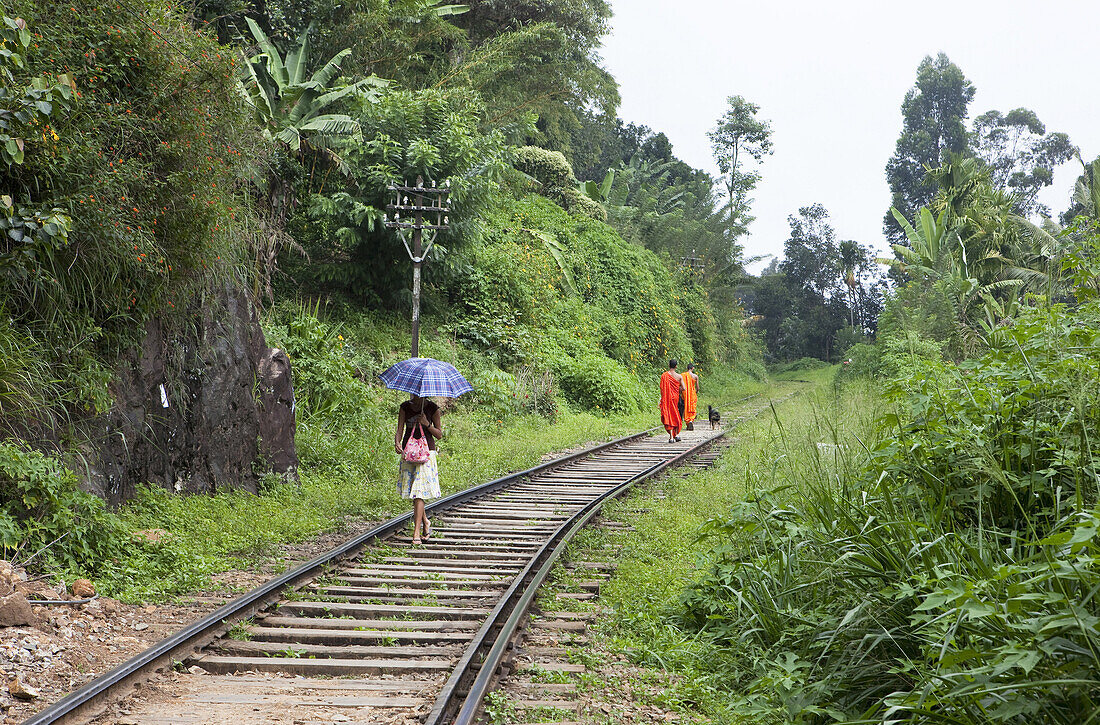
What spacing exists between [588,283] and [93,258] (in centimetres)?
2375

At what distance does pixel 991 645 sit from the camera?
3.57 metres

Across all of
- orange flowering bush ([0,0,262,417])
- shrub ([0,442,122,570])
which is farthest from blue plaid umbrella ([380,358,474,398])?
shrub ([0,442,122,570])

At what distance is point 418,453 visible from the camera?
8758 millimetres

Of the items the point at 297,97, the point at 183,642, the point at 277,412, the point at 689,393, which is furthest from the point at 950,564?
the point at 297,97

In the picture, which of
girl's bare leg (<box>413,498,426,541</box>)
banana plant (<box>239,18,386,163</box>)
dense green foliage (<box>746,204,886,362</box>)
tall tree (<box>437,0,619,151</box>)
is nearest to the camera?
girl's bare leg (<box>413,498,426,541</box>)

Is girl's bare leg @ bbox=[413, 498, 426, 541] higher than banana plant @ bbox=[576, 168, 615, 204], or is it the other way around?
banana plant @ bbox=[576, 168, 615, 204]

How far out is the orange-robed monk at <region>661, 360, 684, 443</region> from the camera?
60.7 ft

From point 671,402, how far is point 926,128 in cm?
6726

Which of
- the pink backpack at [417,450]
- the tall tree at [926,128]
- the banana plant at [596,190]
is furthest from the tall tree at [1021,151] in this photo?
the pink backpack at [417,450]

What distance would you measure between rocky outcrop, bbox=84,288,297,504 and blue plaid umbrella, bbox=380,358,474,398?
2.61 meters

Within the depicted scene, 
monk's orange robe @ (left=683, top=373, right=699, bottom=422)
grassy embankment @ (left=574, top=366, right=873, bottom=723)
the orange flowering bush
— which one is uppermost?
the orange flowering bush

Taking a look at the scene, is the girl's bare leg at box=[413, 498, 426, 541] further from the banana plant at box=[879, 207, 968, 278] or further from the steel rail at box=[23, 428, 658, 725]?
the banana plant at box=[879, 207, 968, 278]

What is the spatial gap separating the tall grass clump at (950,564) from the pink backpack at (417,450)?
12.0 feet

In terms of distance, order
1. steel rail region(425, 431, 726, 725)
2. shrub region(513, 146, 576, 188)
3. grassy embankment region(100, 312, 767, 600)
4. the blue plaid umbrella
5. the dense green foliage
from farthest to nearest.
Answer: the dense green foliage → shrub region(513, 146, 576, 188) → the blue plaid umbrella → grassy embankment region(100, 312, 767, 600) → steel rail region(425, 431, 726, 725)
